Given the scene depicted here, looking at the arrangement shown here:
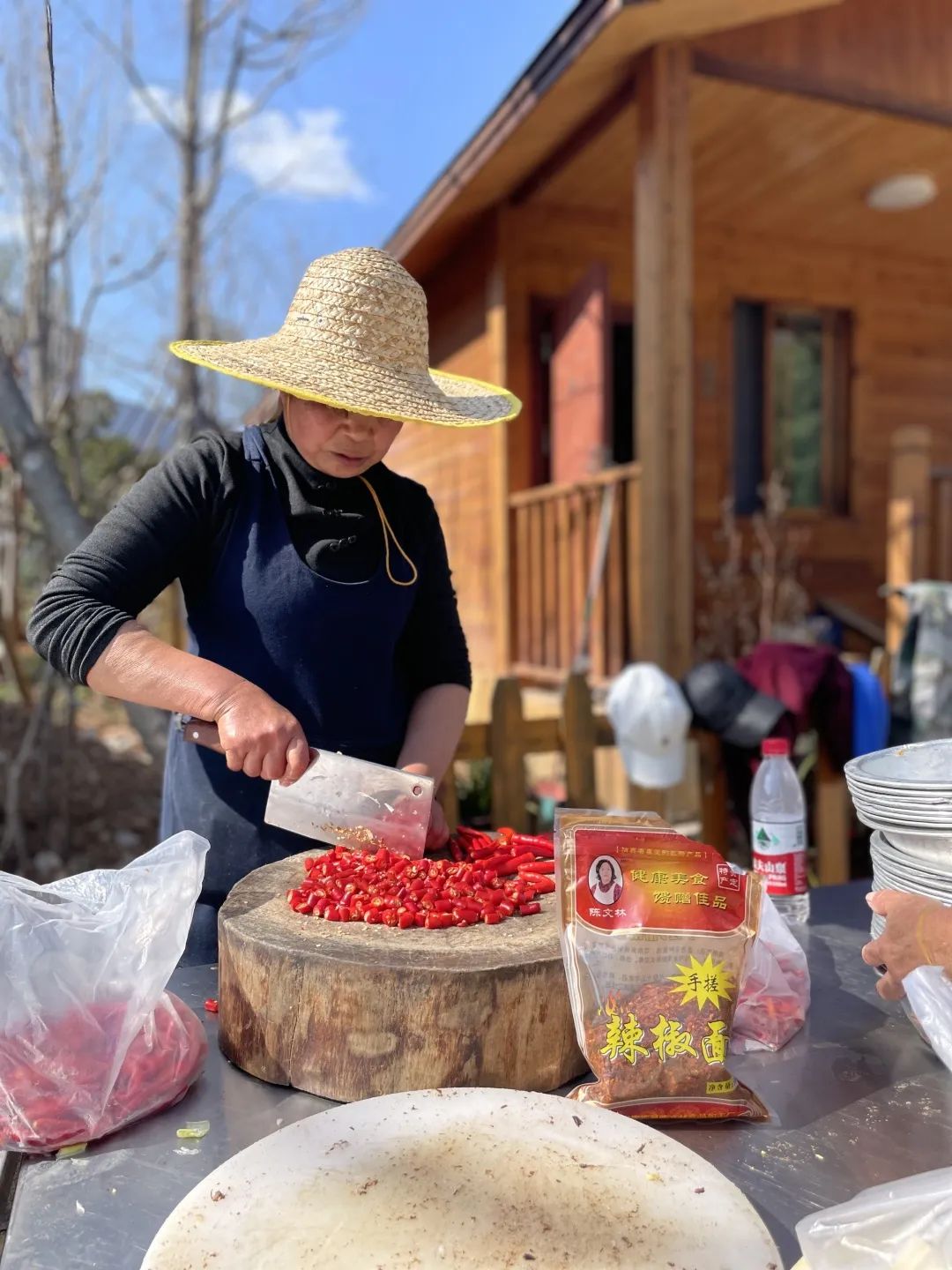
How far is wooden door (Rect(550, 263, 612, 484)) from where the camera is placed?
6.34m

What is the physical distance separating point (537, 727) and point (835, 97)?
4482 millimetres

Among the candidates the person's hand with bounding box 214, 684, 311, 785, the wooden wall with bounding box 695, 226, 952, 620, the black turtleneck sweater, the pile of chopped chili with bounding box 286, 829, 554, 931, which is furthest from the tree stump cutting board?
the wooden wall with bounding box 695, 226, 952, 620

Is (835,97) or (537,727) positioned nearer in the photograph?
(537,727)

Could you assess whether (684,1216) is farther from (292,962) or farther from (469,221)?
(469,221)

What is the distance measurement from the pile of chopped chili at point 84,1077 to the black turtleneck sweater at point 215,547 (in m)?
0.67

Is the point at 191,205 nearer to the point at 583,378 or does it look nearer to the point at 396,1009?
the point at 583,378

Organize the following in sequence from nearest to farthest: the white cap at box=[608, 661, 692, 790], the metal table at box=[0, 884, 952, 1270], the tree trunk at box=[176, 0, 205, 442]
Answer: the metal table at box=[0, 884, 952, 1270] < the white cap at box=[608, 661, 692, 790] < the tree trunk at box=[176, 0, 205, 442]

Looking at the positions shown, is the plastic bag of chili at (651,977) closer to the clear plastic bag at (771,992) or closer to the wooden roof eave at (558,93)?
the clear plastic bag at (771,992)

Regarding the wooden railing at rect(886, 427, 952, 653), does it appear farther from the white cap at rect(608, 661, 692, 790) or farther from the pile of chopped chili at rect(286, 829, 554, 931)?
the pile of chopped chili at rect(286, 829, 554, 931)

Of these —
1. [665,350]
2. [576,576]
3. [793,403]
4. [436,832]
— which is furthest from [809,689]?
[793,403]

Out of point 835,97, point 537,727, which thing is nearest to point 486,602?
point 537,727

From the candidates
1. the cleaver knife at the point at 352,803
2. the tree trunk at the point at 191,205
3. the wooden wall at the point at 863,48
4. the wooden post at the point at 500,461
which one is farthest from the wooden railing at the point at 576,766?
the wooden wall at the point at 863,48

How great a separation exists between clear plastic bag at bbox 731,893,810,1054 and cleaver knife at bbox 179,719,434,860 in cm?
64

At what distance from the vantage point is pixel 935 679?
4.88 meters
